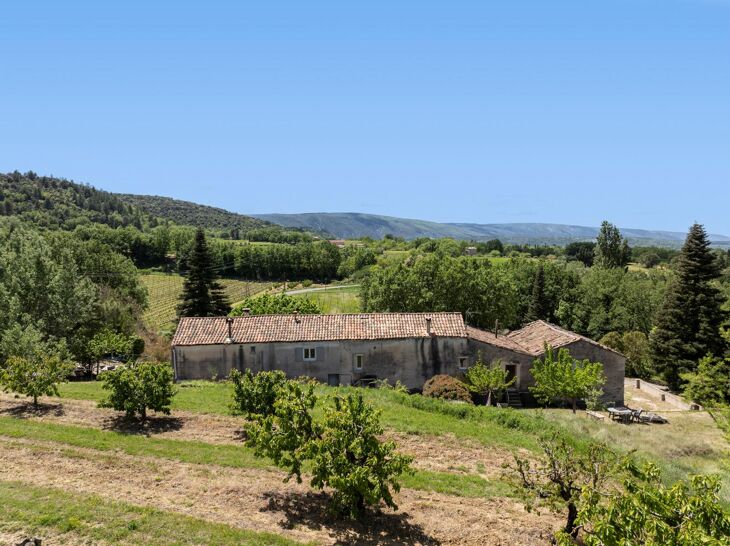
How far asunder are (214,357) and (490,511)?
24946mm

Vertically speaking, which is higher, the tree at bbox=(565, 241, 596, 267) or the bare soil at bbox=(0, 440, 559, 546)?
the tree at bbox=(565, 241, 596, 267)

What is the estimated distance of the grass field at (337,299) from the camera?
89.8m

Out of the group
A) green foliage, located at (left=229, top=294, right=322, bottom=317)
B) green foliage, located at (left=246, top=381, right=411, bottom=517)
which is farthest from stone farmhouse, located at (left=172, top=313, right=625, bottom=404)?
green foliage, located at (left=246, top=381, right=411, bottom=517)

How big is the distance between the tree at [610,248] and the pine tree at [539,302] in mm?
29046

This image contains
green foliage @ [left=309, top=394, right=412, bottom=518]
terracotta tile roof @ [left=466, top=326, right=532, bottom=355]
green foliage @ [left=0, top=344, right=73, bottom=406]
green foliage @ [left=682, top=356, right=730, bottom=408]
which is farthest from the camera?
terracotta tile roof @ [left=466, top=326, right=532, bottom=355]

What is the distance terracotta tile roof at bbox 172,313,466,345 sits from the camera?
1431 inches

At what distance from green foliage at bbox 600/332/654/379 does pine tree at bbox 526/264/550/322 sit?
16356mm

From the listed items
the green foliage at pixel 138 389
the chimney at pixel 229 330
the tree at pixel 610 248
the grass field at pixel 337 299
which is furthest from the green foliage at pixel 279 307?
the tree at pixel 610 248

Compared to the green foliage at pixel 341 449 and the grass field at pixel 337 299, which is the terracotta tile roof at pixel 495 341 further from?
the grass field at pixel 337 299

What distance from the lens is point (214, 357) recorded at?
3591 cm

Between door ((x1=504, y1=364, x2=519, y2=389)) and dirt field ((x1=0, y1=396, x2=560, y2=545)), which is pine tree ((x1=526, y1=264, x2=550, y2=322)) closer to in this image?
door ((x1=504, y1=364, x2=519, y2=389))

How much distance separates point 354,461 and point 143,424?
11671mm

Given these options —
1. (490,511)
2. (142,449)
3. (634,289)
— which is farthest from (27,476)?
(634,289)

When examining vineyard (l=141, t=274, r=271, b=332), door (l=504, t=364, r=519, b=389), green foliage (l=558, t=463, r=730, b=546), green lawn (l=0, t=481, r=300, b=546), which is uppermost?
green foliage (l=558, t=463, r=730, b=546)
